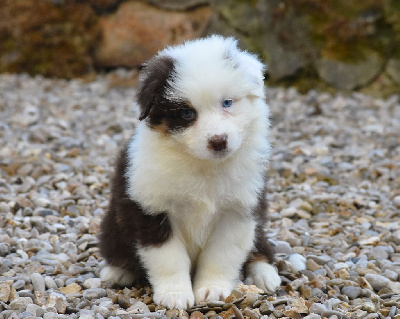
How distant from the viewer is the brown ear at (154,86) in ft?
10.5

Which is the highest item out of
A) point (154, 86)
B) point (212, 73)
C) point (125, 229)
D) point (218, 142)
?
point (212, 73)

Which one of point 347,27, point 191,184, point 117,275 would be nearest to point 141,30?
point 347,27

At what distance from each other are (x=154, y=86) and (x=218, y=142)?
0.45 metres

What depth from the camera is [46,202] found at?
4914mm

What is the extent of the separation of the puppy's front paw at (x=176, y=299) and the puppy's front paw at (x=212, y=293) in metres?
0.06

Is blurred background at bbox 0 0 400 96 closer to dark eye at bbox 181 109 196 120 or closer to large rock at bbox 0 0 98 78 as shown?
large rock at bbox 0 0 98 78

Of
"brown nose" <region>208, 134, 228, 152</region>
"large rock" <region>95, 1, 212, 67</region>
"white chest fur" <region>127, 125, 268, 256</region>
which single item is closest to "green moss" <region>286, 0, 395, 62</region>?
"large rock" <region>95, 1, 212, 67</region>

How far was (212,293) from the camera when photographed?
3.32m

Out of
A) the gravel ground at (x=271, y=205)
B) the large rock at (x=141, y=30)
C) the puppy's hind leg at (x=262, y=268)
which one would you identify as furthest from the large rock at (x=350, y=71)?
the puppy's hind leg at (x=262, y=268)

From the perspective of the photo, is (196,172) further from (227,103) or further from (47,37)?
(47,37)

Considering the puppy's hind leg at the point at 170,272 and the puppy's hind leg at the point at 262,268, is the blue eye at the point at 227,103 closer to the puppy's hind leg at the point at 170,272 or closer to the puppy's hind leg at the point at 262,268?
the puppy's hind leg at the point at 170,272

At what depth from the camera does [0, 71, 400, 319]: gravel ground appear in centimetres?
334

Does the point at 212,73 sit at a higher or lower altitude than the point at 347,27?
lower

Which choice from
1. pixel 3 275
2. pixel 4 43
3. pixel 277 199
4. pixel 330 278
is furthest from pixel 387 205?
pixel 4 43
